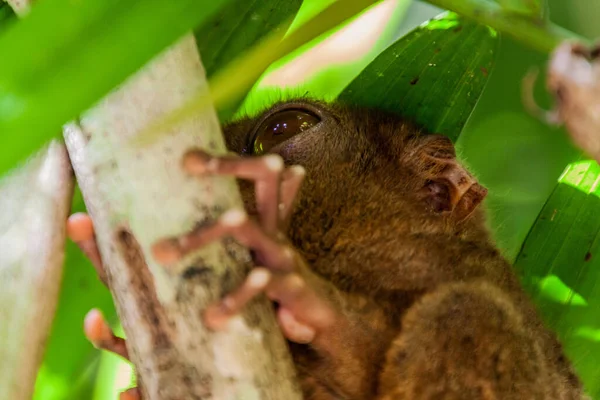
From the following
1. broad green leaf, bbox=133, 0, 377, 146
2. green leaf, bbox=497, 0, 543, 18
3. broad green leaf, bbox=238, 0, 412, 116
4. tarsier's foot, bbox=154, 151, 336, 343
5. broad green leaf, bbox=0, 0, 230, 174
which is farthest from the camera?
broad green leaf, bbox=238, 0, 412, 116

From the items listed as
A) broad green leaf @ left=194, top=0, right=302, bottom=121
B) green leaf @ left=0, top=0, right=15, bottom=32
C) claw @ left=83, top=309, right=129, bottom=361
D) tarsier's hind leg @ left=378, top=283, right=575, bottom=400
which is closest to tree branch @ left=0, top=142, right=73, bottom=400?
claw @ left=83, top=309, right=129, bottom=361

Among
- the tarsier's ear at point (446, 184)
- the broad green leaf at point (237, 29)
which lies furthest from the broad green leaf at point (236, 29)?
the tarsier's ear at point (446, 184)

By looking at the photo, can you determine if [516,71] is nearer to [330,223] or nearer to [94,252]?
[330,223]

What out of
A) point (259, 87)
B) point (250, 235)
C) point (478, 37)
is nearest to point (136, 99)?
point (250, 235)

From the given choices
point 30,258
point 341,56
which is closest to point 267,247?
point 30,258

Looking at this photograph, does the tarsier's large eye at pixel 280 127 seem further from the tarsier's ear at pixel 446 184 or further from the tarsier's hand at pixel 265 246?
the tarsier's hand at pixel 265 246

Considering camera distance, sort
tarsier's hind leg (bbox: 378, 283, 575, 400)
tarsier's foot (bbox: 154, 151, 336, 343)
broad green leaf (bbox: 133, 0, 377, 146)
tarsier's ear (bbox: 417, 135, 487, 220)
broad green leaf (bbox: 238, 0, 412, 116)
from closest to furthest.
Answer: broad green leaf (bbox: 133, 0, 377, 146)
tarsier's foot (bbox: 154, 151, 336, 343)
tarsier's hind leg (bbox: 378, 283, 575, 400)
tarsier's ear (bbox: 417, 135, 487, 220)
broad green leaf (bbox: 238, 0, 412, 116)

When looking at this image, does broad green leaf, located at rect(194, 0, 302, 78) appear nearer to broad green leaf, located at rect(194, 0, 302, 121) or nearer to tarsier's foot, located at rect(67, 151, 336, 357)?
broad green leaf, located at rect(194, 0, 302, 121)
